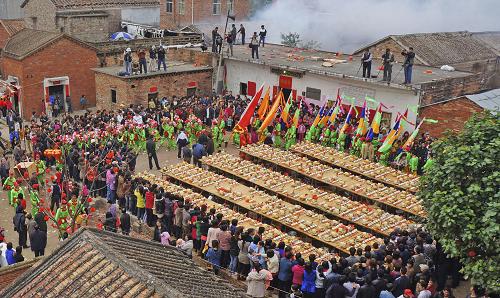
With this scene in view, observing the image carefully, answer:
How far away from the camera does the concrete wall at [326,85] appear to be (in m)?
25.2

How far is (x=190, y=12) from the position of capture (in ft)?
139

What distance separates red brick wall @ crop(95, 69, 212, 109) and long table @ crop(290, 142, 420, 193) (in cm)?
965

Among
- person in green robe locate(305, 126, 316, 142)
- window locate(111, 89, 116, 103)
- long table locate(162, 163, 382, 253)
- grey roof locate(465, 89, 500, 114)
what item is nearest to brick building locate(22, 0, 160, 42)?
window locate(111, 89, 116, 103)

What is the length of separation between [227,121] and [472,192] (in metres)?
16.5

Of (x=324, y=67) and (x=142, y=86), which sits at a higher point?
(x=324, y=67)

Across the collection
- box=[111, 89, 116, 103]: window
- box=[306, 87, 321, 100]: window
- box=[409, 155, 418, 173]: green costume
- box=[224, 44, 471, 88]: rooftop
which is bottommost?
box=[409, 155, 418, 173]: green costume

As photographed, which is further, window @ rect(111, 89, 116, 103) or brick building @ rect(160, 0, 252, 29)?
brick building @ rect(160, 0, 252, 29)

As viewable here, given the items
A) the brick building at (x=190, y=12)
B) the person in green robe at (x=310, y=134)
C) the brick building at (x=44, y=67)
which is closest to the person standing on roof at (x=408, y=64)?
the person in green robe at (x=310, y=134)

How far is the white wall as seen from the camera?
25.2 m

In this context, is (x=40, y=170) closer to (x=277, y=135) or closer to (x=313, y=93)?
(x=277, y=135)

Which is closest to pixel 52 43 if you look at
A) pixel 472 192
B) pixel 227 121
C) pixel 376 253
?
pixel 227 121

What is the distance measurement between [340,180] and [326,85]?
9060 mm

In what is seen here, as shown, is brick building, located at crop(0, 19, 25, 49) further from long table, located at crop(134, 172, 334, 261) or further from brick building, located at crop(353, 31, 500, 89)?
long table, located at crop(134, 172, 334, 261)

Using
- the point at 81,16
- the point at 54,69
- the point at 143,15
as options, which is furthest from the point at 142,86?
the point at 143,15
